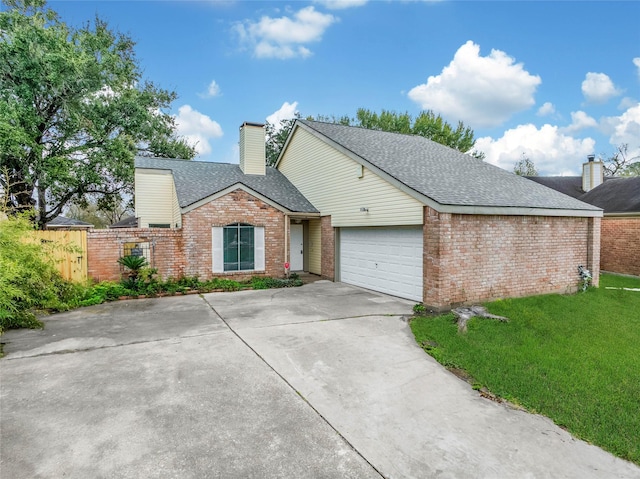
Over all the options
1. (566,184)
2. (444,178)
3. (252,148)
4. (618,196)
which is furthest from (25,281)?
(566,184)

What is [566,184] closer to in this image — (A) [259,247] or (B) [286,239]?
(B) [286,239]

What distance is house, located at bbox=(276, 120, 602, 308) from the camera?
8320 mm

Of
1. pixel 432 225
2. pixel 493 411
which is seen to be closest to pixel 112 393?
pixel 493 411

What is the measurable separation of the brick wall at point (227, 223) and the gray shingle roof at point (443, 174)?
363 cm

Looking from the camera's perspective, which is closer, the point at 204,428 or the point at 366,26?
the point at 204,428

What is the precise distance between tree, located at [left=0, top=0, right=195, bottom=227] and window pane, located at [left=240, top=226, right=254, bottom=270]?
31.2ft

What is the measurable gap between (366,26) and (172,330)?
14.3 metres

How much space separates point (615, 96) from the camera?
19.9 metres

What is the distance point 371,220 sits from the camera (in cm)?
1044

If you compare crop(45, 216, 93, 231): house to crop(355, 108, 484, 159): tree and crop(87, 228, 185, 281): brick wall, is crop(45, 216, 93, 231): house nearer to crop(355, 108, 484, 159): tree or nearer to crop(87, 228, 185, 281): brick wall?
crop(87, 228, 185, 281): brick wall

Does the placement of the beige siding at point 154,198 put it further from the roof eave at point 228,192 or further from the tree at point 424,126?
the tree at point 424,126

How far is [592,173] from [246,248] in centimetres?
2253

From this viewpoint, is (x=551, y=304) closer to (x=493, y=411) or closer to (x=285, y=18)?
(x=493, y=411)

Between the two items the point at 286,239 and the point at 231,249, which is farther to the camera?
the point at 286,239
